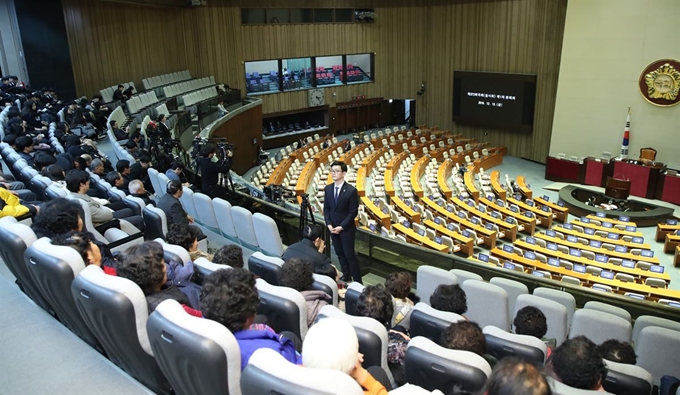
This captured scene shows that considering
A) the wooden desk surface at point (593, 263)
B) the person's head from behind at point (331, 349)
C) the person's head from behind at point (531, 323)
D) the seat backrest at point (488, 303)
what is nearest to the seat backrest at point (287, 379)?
the person's head from behind at point (331, 349)

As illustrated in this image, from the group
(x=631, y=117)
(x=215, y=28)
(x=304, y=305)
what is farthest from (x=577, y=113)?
(x=304, y=305)

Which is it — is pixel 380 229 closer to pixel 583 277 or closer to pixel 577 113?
pixel 583 277

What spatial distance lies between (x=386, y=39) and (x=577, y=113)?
26.9ft

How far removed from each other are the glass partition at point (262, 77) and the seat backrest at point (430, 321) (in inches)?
654

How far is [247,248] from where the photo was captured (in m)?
5.66

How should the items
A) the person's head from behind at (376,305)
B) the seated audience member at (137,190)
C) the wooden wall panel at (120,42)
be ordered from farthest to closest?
the wooden wall panel at (120,42) < the seated audience member at (137,190) < the person's head from behind at (376,305)

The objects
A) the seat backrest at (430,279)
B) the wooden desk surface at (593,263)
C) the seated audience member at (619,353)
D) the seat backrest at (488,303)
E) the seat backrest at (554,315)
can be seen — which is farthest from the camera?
the wooden desk surface at (593,263)

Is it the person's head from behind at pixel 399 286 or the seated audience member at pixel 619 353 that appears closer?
the seated audience member at pixel 619 353

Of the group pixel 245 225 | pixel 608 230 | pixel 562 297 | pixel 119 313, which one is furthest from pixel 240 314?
pixel 608 230

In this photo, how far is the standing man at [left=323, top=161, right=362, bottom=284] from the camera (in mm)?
4945

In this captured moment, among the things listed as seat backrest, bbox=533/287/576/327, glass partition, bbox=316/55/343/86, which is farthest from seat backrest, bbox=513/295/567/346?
glass partition, bbox=316/55/343/86

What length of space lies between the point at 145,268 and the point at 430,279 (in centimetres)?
249

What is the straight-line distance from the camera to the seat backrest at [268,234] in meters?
5.02

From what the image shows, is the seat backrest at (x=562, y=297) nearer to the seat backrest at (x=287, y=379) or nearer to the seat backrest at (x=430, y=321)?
the seat backrest at (x=430, y=321)
